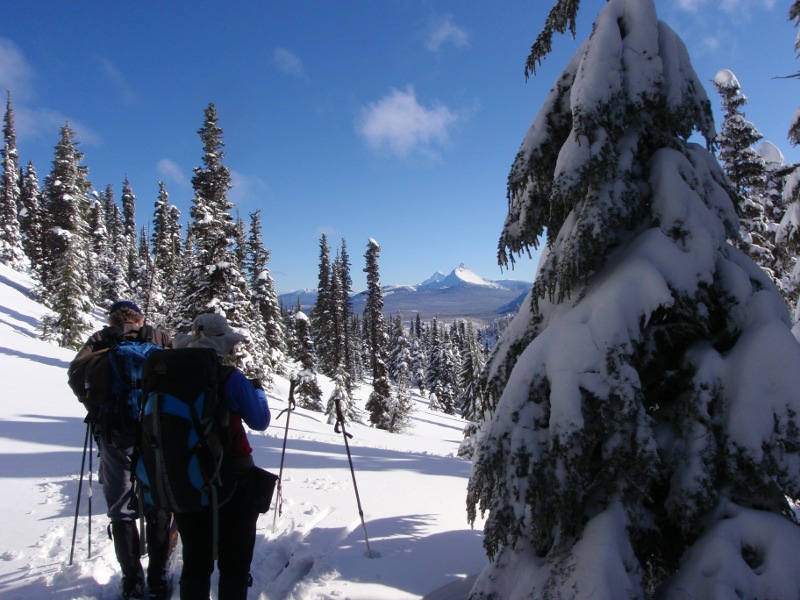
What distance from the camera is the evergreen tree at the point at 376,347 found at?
119ft

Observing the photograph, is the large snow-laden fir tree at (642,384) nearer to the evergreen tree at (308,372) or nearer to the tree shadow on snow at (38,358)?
the tree shadow on snow at (38,358)

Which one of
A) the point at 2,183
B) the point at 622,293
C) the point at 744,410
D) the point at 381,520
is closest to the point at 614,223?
the point at 622,293

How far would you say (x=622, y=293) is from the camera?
298 cm

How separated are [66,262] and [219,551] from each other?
34.5m

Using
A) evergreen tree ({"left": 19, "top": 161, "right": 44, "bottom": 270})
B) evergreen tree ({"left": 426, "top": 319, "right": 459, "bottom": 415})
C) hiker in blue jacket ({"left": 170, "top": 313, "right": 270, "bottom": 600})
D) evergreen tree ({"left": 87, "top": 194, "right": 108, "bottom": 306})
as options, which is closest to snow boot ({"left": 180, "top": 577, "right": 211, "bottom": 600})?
→ hiker in blue jacket ({"left": 170, "top": 313, "right": 270, "bottom": 600})

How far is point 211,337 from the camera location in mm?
3691

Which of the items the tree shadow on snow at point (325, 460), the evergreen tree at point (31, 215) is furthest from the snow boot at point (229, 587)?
the evergreen tree at point (31, 215)

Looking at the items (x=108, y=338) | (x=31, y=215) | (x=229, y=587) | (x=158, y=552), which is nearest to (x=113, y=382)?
(x=108, y=338)

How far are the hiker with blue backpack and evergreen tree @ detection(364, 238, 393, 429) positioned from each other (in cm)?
3319

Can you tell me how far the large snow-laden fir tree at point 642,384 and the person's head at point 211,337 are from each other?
6.93ft

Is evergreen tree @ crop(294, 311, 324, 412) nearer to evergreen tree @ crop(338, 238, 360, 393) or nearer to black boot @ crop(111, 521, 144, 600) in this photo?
evergreen tree @ crop(338, 238, 360, 393)

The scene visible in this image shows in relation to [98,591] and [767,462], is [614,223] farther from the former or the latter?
[98,591]

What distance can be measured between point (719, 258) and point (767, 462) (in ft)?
4.38

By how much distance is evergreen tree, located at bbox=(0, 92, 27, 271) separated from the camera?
43.0 meters
